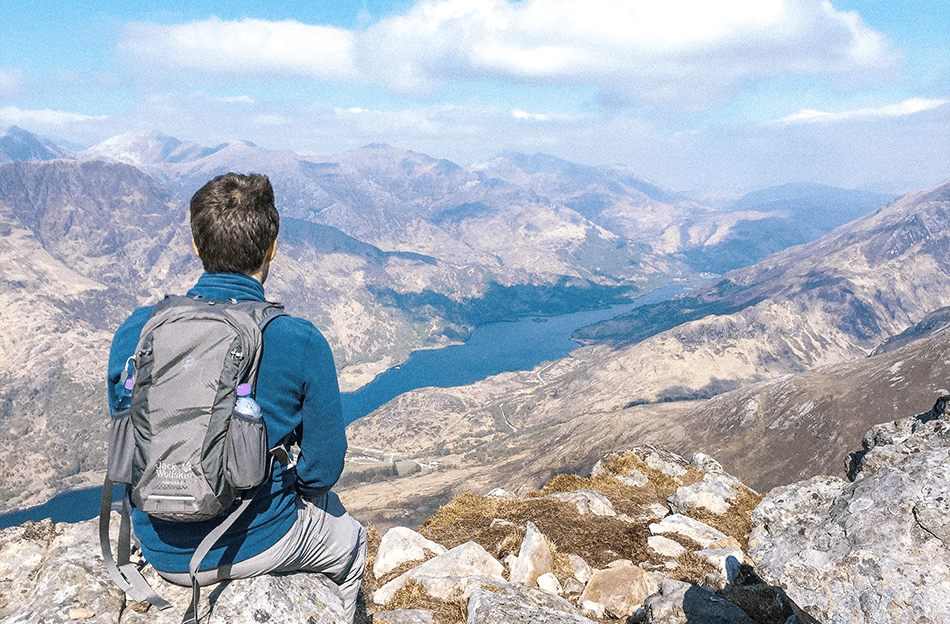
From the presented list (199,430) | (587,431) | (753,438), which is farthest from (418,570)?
(587,431)

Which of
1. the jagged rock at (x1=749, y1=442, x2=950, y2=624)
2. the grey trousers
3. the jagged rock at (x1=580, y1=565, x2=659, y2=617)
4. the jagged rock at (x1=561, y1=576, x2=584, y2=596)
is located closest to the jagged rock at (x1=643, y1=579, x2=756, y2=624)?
the jagged rock at (x1=580, y1=565, x2=659, y2=617)

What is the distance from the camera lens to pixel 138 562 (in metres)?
7.29

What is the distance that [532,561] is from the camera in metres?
12.7

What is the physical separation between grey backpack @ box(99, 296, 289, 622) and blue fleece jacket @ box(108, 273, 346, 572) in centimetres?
28

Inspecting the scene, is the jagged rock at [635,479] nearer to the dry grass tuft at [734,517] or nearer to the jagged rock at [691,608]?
the dry grass tuft at [734,517]

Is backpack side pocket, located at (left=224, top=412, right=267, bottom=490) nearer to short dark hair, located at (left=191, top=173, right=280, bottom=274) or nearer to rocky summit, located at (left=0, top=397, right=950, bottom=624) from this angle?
short dark hair, located at (left=191, top=173, right=280, bottom=274)

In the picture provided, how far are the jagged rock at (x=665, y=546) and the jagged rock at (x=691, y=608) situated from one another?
3.37 m

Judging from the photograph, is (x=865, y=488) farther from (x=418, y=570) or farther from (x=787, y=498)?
(x=418, y=570)

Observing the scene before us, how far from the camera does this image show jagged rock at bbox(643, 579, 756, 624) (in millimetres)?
9695

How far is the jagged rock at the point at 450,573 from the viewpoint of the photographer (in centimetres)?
1120

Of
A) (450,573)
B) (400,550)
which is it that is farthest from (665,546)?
(400,550)

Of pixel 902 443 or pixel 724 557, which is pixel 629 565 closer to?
pixel 724 557

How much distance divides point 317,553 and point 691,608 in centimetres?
726

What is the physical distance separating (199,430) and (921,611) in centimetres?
894
